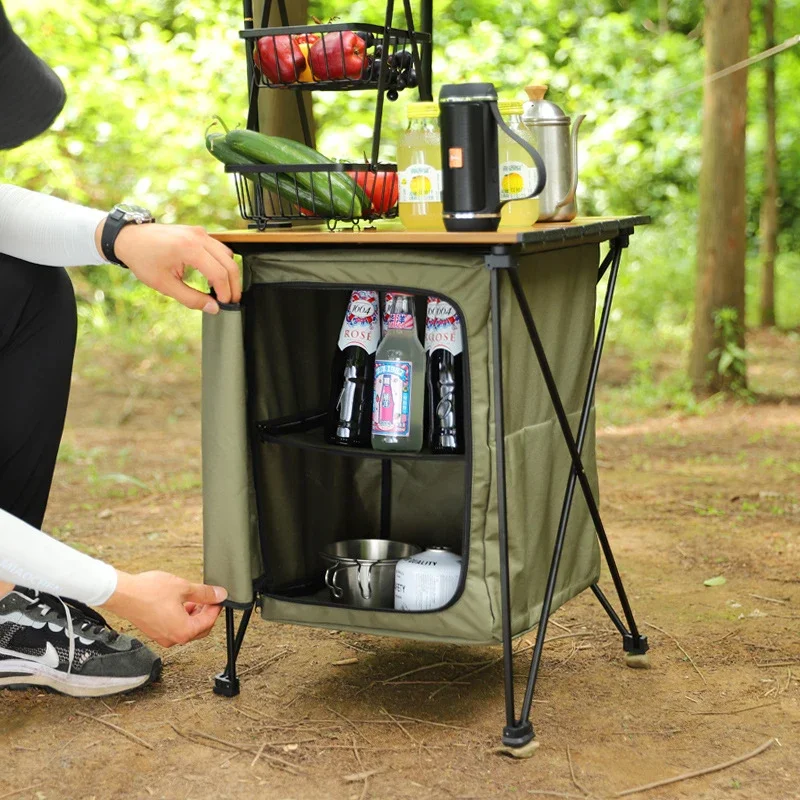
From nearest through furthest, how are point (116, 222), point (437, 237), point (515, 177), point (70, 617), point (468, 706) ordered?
point (437, 237), point (515, 177), point (116, 222), point (468, 706), point (70, 617)

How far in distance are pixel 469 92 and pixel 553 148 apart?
1.01 ft

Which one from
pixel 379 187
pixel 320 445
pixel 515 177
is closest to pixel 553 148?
pixel 515 177

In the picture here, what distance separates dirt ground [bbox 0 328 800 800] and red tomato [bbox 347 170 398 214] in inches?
34.5

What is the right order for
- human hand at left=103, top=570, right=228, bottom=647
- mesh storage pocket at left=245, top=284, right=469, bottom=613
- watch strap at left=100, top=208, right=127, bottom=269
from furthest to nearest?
mesh storage pocket at left=245, top=284, right=469, bottom=613 < watch strap at left=100, top=208, right=127, bottom=269 < human hand at left=103, top=570, right=228, bottom=647

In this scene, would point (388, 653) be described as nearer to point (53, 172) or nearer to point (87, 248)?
point (87, 248)

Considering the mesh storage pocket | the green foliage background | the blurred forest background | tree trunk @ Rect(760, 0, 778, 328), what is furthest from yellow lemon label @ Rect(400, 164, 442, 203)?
tree trunk @ Rect(760, 0, 778, 328)

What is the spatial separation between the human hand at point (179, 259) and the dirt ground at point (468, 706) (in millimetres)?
725

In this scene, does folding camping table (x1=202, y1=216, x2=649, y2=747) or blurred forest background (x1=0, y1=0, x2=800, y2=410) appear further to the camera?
blurred forest background (x1=0, y1=0, x2=800, y2=410)

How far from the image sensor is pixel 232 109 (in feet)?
20.4

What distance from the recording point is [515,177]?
1.77 m

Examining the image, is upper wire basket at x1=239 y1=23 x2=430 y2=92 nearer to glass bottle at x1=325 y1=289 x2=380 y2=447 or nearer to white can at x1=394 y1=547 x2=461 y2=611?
glass bottle at x1=325 y1=289 x2=380 y2=447

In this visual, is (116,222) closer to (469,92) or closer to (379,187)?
(379,187)

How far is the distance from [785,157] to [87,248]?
8.53m

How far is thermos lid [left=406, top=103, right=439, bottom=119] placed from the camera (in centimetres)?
178
